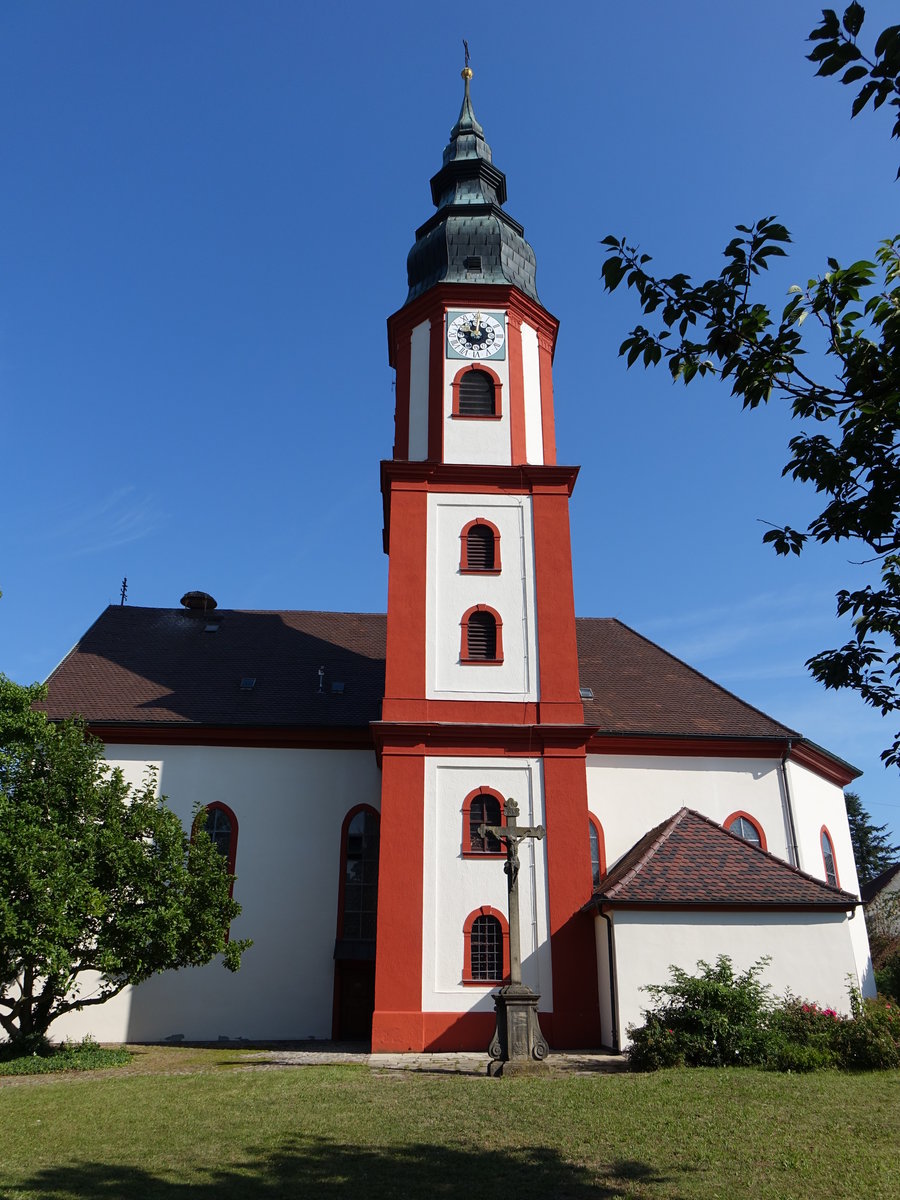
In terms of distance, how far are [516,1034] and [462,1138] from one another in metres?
5.06

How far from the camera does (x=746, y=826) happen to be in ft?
72.8

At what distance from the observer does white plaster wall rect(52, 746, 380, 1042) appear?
2006 cm

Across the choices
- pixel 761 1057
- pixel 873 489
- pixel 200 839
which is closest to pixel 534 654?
pixel 200 839

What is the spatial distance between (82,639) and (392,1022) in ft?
46.2

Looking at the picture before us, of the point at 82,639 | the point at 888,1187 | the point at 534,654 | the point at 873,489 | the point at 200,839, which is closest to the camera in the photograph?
the point at 873,489

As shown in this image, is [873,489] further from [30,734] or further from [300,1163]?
[30,734]

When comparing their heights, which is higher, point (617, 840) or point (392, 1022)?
point (617, 840)

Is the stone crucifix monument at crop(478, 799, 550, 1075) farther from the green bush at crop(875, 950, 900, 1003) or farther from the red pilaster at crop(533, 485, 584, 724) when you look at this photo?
the green bush at crop(875, 950, 900, 1003)

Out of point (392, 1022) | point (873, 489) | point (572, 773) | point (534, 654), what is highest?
point (534, 654)

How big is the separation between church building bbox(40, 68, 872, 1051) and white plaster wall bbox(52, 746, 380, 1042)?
0.15 feet

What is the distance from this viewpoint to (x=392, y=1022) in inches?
687

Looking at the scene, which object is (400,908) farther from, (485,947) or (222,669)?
(222,669)

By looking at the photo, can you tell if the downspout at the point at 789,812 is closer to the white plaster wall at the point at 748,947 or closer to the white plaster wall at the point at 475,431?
the white plaster wall at the point at 748,947

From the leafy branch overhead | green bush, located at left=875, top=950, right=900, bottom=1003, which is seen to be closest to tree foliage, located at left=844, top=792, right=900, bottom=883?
green bush, located at left=875, top=950, right=900, bottom=1003
